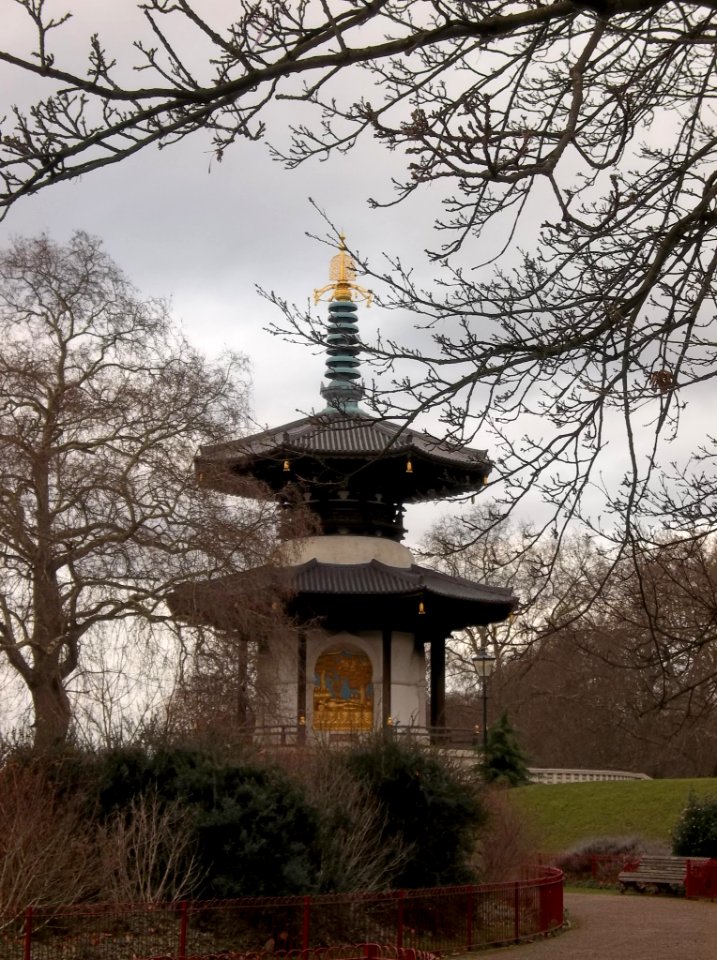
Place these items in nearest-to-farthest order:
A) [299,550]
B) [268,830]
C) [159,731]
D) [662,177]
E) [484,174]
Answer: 1. [484,174]
2. [662,177]
3. [268,830]
4. [159,731]
5. [299,550]

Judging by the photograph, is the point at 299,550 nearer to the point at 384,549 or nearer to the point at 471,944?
the point at 384,549

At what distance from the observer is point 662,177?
862cm

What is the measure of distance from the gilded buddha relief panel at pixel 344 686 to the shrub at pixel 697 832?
7927mm

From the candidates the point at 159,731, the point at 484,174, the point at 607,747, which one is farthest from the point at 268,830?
the point at 607,747

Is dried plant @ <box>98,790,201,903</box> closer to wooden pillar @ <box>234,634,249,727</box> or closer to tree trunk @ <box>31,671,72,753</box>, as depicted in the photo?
tree trunk @ <box>31,671,72,753</box>

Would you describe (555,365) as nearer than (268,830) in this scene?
Yes

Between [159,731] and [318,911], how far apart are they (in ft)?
8.86

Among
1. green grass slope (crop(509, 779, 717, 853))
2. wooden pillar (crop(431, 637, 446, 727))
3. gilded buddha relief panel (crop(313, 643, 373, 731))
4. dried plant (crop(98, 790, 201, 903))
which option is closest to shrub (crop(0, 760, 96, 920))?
dried plant (crop(98, 790, 201, 903))

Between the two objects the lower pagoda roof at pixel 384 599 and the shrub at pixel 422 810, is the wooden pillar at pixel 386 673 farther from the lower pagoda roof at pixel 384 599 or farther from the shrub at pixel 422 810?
the shrub at pixel 422 810

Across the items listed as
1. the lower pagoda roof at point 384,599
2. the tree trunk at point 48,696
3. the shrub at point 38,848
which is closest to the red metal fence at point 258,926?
the shrub at point 38,848

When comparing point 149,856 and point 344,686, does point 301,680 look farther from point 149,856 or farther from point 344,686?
point 149,856

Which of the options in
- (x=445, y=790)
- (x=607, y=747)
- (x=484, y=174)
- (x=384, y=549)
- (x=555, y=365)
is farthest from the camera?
(x=607, y=747)

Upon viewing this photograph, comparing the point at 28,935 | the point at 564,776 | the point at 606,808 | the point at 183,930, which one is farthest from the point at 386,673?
the point at 28,935

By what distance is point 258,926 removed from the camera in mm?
12664
